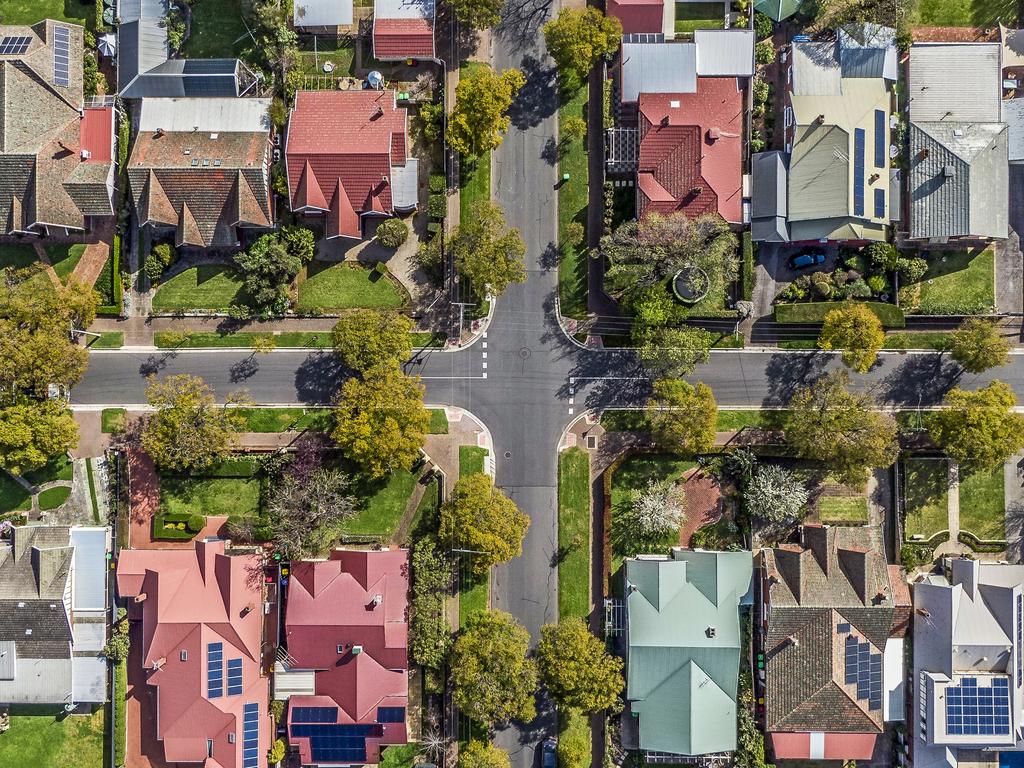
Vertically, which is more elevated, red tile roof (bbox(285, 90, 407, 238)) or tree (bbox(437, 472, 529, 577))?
red tile roof (bbox(285, 90, 407, 238))

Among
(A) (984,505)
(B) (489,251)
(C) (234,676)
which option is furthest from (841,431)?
(C) (234,676)

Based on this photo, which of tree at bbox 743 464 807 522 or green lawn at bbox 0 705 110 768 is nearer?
tree at bbox 743 464 807 522

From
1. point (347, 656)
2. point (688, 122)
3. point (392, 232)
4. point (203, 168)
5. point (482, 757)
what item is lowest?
point (482, 757)

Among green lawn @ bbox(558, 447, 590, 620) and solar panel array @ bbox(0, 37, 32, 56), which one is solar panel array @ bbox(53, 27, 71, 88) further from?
green lawn @ bbox(558, 447, 590, 620)

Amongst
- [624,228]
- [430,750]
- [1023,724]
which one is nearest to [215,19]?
[624,228]

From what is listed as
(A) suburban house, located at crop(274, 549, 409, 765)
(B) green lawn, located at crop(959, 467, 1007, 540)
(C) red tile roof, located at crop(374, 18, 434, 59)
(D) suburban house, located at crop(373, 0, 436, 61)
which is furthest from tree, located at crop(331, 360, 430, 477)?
(B) green lawn, located at crop(959, 467, 1007, 540)

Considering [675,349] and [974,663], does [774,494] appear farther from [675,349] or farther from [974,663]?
[974,663]
